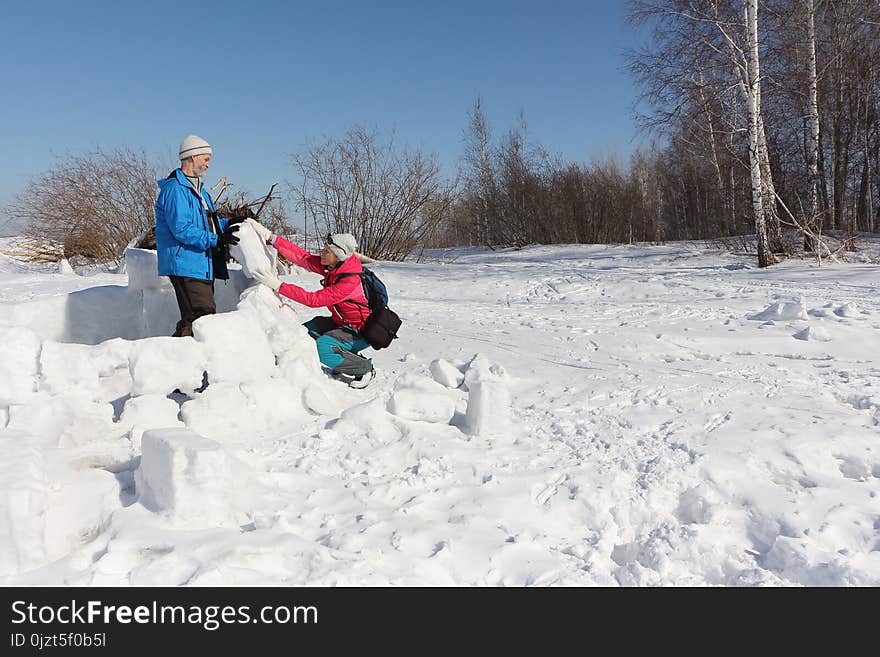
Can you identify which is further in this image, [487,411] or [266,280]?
[266,280]

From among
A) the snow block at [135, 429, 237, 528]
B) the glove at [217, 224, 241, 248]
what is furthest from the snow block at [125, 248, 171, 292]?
the snow block at [135, 429, 237, 528]

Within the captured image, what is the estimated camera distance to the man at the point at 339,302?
4254 mm

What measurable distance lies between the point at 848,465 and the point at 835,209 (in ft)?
54.1

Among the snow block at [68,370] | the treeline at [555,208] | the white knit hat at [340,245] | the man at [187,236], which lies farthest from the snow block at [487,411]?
the treeline at [555,208]

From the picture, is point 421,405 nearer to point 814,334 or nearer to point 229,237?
point 229,237

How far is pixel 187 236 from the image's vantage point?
3867 millimetres

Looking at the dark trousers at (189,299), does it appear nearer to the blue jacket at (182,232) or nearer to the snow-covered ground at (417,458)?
the blue jacket at (182,232)

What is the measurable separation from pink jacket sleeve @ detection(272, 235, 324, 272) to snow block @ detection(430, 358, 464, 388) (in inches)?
46.7

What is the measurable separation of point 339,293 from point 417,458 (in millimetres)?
1618

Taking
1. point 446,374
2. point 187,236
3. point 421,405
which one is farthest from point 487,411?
point 187,236

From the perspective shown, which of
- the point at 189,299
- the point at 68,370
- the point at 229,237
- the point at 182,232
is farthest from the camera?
the point at 229,237

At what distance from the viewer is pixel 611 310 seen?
7520mm

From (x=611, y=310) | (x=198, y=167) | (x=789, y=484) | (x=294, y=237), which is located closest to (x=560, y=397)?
(x=789, y=484)
